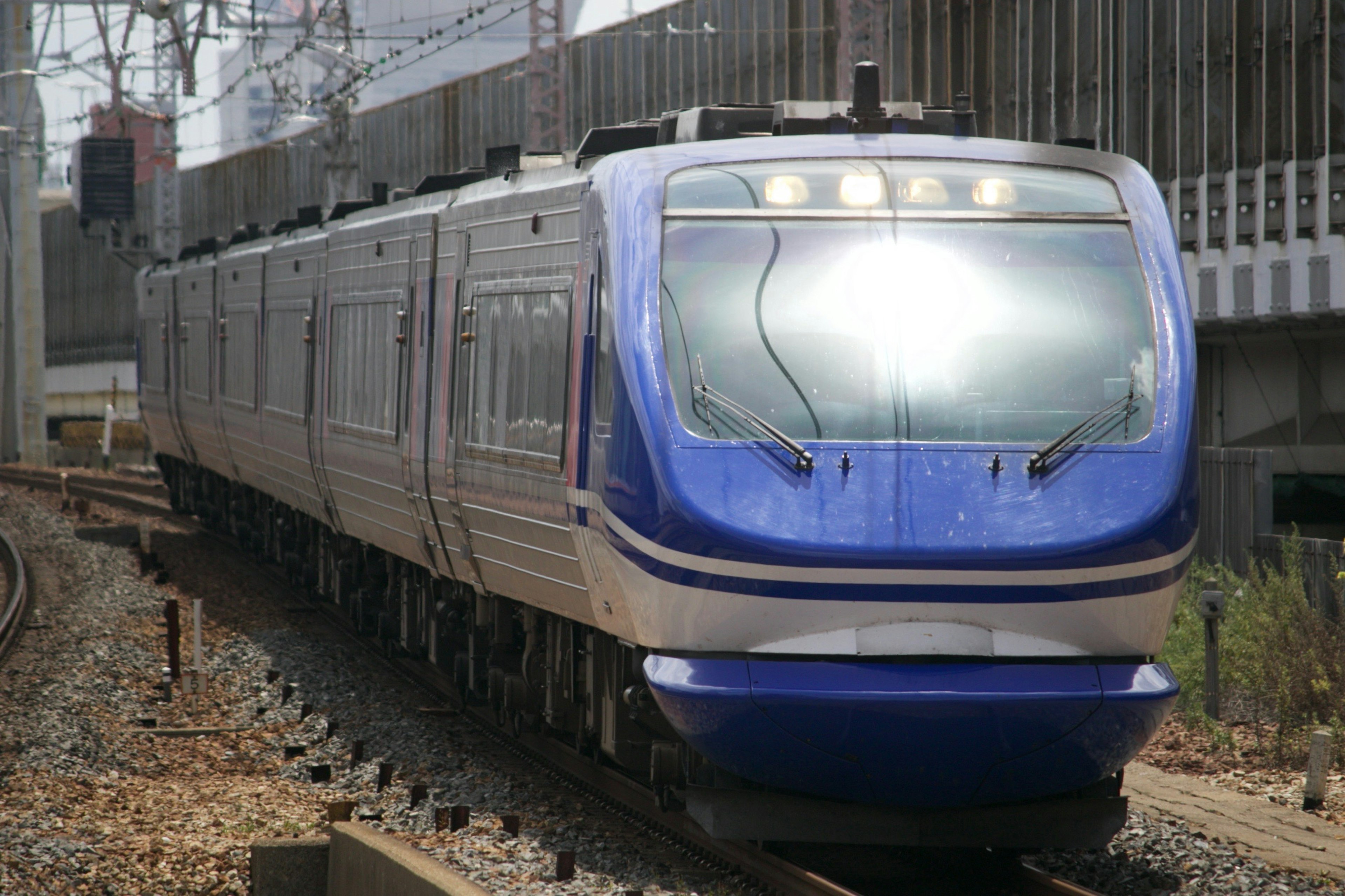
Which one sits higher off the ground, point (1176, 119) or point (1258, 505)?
point (1176, 119)

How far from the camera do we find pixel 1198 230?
2002cm

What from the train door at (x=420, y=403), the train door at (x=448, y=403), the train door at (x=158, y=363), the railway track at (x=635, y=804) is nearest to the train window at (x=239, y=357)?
the railway track at (x=635, y=804)

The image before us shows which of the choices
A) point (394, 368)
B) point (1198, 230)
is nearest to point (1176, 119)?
point (1198, 230)

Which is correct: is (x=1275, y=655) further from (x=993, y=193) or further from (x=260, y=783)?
(x=260, y=783)

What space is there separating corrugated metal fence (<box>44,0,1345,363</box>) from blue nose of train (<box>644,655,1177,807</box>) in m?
12.0

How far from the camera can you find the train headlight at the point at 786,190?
7469 millimetres

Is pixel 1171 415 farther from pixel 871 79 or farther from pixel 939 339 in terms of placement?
pixel 871 79

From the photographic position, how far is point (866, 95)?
333 inches

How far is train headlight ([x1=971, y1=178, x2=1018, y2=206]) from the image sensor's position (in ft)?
24.7

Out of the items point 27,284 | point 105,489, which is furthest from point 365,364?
point 27,284

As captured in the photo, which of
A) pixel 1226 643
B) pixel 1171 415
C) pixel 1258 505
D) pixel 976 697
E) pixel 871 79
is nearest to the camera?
pixel 976 697

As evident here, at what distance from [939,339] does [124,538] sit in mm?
17975

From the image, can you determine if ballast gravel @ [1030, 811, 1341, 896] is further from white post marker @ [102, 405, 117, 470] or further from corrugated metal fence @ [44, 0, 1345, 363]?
white post marker @ [102, 405, 117, 470]

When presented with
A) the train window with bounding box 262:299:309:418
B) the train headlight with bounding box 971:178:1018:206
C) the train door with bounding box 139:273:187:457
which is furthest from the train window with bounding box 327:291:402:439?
the train door with bounding box 139:273:187:457
